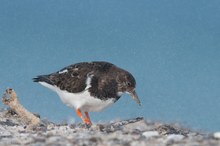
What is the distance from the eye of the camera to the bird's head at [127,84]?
14391 millimetres

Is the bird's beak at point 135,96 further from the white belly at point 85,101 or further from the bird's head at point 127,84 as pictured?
the white belly at point 85,101

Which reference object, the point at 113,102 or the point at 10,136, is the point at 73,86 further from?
the point at 10,136

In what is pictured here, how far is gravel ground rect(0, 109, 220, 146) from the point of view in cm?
1041

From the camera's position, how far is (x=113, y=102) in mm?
14391

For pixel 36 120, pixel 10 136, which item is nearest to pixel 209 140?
pixel 10 136

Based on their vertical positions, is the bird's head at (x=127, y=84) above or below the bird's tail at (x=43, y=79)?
below

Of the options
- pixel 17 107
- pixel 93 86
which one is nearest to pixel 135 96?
pixel 93 86

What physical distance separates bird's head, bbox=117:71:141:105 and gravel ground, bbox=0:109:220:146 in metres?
1.11

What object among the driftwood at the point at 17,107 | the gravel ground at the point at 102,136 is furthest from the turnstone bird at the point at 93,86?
the driftwood at the point at 17,107

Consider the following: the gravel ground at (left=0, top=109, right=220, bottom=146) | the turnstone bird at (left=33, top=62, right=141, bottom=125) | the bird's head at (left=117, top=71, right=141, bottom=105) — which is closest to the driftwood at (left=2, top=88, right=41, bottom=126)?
the gravel ground at (left=0, top=109, right=220, bottom=146)

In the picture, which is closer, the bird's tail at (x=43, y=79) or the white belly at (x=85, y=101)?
the white belly at (x=85, y=101)

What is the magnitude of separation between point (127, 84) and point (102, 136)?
3396mm

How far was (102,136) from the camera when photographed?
11.2 m

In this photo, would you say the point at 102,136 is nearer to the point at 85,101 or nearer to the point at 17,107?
the point at 85,101
